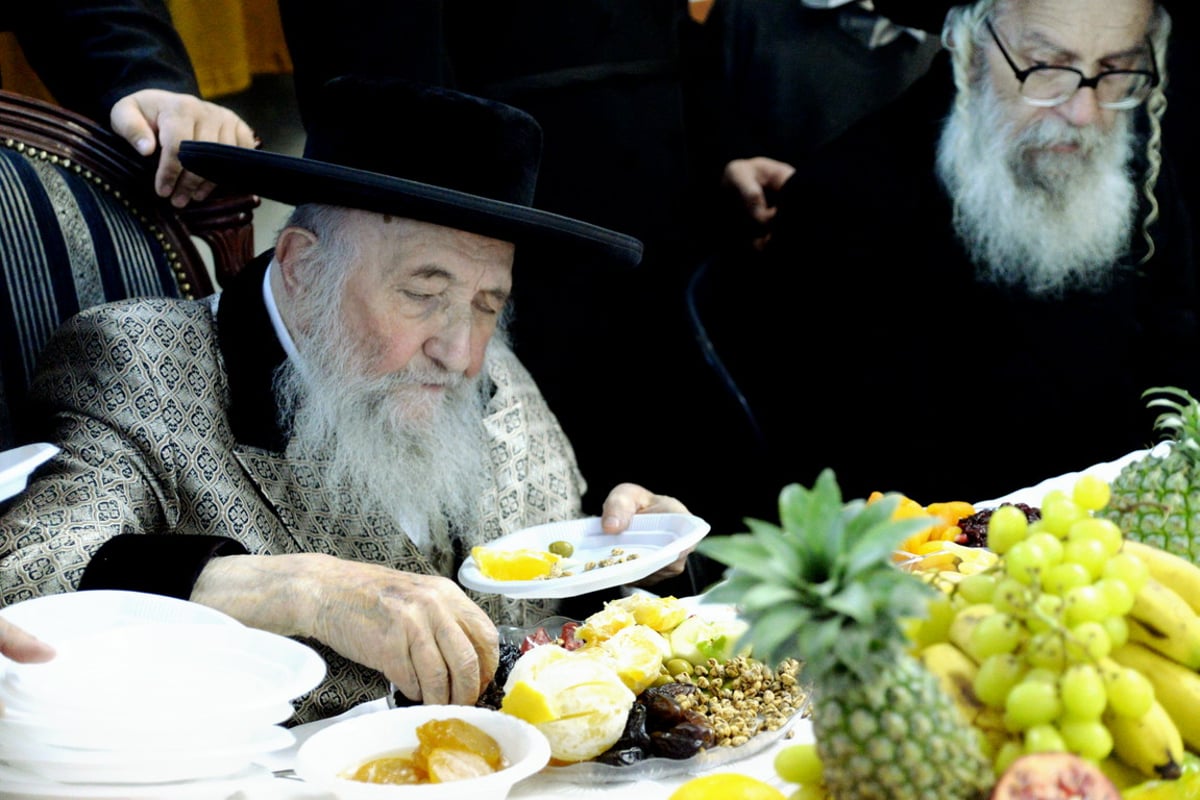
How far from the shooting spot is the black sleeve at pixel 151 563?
5.95ft

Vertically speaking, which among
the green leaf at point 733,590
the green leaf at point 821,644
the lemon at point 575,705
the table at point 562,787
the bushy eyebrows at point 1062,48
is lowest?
the table at point 562,787

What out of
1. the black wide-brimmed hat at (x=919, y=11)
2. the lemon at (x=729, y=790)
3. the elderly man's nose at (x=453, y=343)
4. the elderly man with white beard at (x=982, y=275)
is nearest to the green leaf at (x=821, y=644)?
the lemon at (x=729, y=790)

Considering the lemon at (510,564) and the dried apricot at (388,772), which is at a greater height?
the dried apricot at (388,772)

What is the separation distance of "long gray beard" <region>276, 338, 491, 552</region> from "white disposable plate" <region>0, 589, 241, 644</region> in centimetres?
96

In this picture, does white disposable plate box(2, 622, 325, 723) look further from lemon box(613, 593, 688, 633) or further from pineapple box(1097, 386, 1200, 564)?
pineapple box(1097, 386, 1200, 564)

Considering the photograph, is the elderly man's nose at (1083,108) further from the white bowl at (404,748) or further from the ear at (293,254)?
the white bowl at (404,748)

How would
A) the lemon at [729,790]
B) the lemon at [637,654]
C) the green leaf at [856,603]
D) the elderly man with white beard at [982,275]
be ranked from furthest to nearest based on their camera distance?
1. the elderly man with white beard at [982,275]
2. the lemon at [637,654]
3. the lemon at [729,790]
4. the green leaf at [856,603]

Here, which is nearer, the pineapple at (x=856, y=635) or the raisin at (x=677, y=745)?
the pineapple at (x=856, y=635)

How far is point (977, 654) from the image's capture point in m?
1.06

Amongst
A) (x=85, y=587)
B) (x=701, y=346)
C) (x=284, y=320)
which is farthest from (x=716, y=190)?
(x=85, y=587)

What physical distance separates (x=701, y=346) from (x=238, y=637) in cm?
247

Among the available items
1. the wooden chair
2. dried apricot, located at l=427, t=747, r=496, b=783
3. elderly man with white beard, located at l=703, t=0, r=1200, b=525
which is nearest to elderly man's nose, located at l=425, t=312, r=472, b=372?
the wooden chair

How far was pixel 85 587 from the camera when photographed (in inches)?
72.2

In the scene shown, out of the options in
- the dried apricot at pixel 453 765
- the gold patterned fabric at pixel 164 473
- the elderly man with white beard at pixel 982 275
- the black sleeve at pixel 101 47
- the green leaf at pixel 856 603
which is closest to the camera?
the green leaf at pixel 856 603
